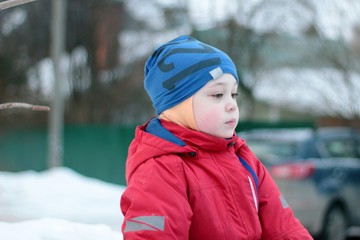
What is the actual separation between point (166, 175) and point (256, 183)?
0.38 m

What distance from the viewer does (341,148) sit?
8.80 m

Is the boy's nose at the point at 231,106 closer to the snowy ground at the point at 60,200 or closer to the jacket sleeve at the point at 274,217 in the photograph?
the jacket sleeve at the point at 274,217

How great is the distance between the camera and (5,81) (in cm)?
2348

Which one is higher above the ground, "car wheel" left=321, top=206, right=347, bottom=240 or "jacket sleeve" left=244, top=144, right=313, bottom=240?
"jacket sleeve" left=244, top=144, right=313, bottom=240

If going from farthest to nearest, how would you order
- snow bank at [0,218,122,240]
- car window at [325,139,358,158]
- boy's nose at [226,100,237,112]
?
car window at [325,139,358,158] < snow bank at [0,218,122,240] < boy's nose at [226,100,237,112]

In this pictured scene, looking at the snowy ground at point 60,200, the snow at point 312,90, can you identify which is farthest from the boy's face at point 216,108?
the snow at point 312,90

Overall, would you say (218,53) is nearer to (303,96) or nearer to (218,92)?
(218,92)

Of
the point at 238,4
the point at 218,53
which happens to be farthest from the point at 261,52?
the point at 218,53

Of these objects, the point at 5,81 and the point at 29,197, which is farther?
the point at 5,81

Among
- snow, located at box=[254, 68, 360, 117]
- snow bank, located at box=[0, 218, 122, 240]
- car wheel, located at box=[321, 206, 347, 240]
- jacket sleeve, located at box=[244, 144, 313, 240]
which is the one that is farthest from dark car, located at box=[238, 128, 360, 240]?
snow, located at box=[254, 68, 360, 117]

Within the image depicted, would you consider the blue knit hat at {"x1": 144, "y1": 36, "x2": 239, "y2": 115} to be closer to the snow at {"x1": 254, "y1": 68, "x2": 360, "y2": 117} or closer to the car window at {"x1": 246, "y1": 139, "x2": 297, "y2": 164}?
the car window at {"x1": 246, "y1": 139, "x2": 297, "y2": 164}

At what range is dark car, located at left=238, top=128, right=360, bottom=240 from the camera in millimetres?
7914

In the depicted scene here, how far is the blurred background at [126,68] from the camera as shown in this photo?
1509 centimetres

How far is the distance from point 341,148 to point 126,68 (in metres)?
15.9
